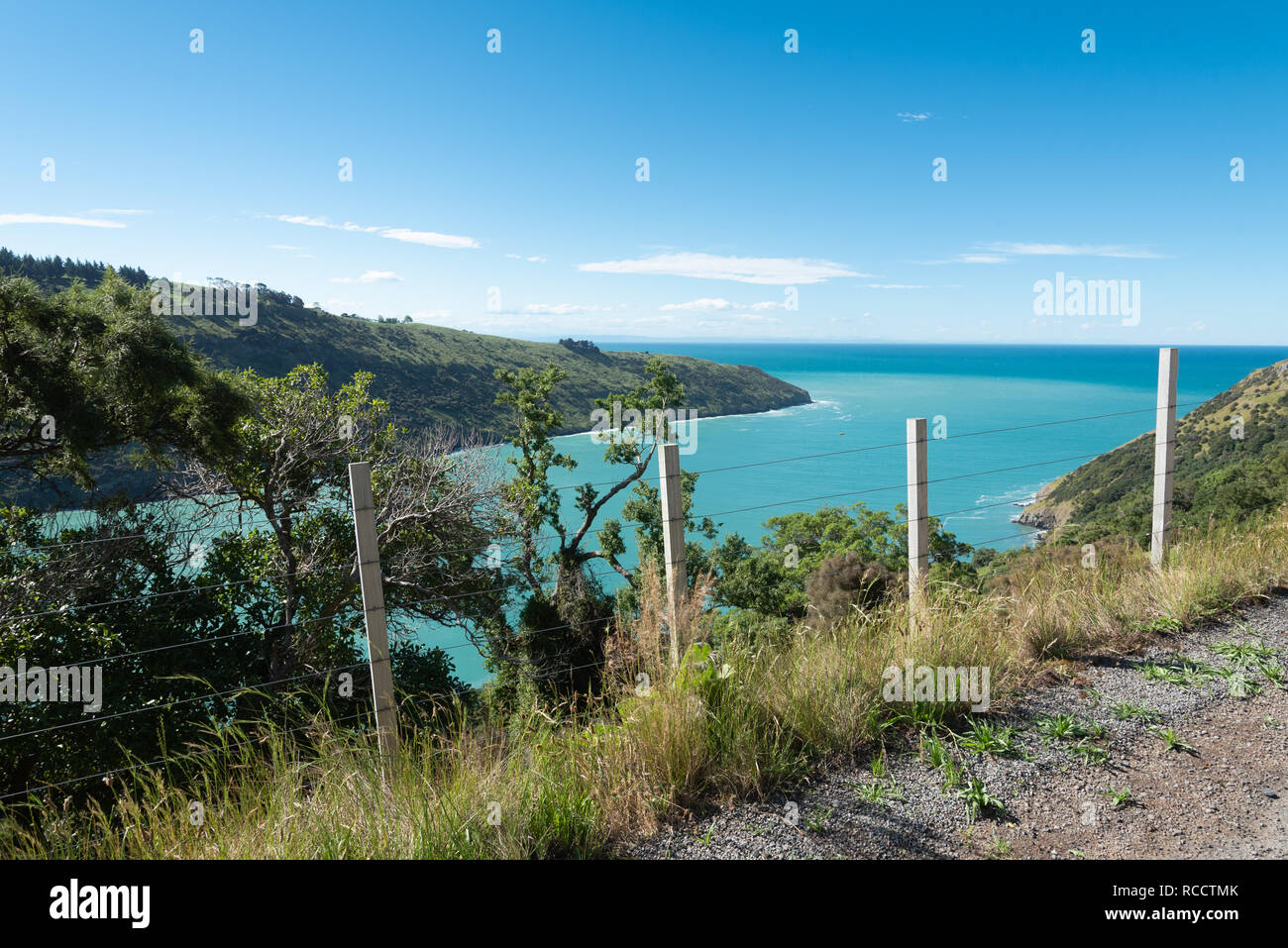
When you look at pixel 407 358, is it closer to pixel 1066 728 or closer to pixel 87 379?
pixel 87 379

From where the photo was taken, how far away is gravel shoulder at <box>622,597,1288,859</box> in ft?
7.61

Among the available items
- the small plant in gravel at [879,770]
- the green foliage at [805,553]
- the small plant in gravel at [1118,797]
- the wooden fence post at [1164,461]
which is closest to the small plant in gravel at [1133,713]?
the small plant in gravel at [1118,797]

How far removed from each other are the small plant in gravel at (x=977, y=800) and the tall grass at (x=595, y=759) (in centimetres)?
45

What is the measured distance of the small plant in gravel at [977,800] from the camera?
251 cm

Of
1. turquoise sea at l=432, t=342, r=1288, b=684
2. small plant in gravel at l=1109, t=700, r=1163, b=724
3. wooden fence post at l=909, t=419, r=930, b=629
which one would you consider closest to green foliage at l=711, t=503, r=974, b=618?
turquoise sea at l=432, t=342, r=1288, b=684

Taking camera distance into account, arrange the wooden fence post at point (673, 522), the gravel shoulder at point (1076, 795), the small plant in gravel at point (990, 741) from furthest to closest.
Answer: the wooden fence post at point (673, 522)
the small plant in gravel at point (990, 741)
the gravel shoulder at point (1076, 795)

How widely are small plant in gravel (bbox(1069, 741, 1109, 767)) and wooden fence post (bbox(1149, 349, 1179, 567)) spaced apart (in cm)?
280

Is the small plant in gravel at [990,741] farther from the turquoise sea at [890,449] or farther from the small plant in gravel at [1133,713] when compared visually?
the turquoise sea at [890,449]

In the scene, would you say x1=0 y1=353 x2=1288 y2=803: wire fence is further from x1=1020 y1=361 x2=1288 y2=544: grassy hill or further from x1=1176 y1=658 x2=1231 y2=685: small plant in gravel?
x1=1020 y1=361 x2=1288 y2=544: grassy hill

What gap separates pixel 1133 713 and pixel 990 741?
80 cm

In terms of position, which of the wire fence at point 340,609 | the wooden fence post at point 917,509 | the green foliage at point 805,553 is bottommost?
the green foliage at point 805,553
